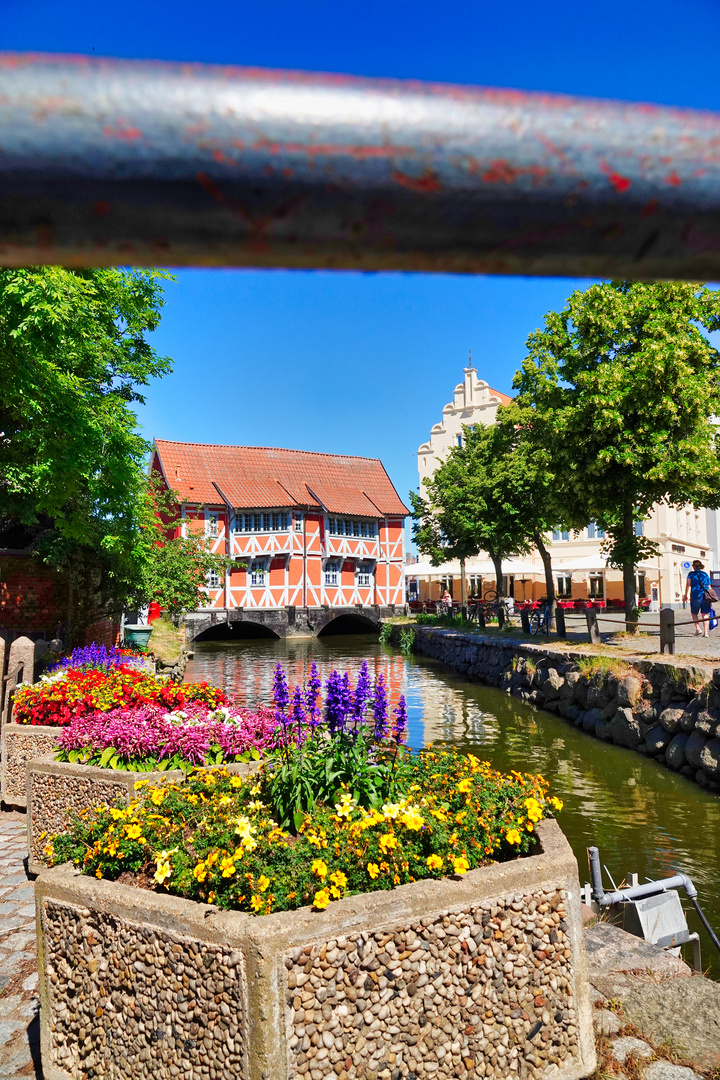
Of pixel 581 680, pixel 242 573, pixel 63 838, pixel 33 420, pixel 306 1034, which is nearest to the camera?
pixel 306 1034

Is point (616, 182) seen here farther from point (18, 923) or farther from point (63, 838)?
point (18, 923)

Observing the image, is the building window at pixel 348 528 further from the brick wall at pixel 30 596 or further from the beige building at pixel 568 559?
the brick wall at pixel 30 596

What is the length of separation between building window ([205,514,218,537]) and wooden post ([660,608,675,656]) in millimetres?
34843

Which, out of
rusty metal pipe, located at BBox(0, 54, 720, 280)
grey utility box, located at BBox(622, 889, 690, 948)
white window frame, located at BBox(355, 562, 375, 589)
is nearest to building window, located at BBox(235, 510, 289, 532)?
white window frame, located at BBox(355, 562, 375, 589)

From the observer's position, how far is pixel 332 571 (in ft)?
161

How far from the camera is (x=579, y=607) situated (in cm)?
3522

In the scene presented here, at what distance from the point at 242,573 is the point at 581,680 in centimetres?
3223

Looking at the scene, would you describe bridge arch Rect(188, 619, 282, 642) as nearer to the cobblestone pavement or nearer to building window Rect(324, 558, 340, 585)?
building window Rect(324, 558, 340, 585)

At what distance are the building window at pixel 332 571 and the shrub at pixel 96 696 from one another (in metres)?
40.0

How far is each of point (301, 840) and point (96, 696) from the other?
4090 millimetres

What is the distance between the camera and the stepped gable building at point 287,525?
Result: 46.5m

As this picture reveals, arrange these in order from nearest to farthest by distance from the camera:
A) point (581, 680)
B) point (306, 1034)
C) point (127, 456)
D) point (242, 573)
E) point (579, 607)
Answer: point (306, 1034) → point (127, 456) → point (581, 680) → point (579, 607) → point (242, 573)

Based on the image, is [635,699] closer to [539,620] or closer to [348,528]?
[539,620]

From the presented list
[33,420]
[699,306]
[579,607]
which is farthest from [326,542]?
[33,420]
